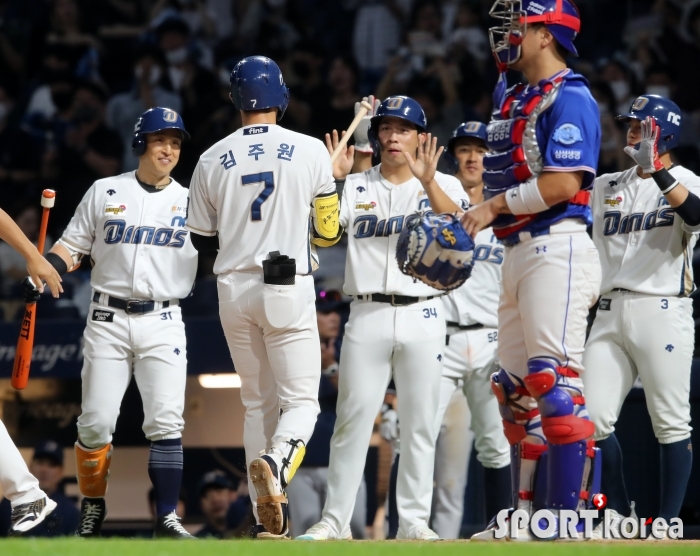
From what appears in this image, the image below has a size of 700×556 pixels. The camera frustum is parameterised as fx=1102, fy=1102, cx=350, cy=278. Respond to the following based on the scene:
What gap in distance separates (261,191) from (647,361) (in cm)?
223

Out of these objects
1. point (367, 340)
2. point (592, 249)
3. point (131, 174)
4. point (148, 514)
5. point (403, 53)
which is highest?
point (403, 53)

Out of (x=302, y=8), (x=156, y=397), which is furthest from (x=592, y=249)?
(x=302, y=8)

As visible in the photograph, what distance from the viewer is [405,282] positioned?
5.95 metres

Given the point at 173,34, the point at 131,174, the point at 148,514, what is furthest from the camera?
the point at 173,34

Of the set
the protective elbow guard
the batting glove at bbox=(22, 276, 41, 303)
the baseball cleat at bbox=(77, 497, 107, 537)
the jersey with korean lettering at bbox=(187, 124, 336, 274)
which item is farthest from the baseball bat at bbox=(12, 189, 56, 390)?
the protective elbow guard

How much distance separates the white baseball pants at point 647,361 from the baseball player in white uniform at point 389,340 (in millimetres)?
851

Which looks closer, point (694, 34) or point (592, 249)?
point (592, 249)

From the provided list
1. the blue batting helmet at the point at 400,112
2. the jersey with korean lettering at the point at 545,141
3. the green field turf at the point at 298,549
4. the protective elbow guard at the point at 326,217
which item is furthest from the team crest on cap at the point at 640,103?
the green field turf at the point at 298,549

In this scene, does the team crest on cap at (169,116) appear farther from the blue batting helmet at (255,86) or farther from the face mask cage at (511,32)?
the face mask cage at (511,32)

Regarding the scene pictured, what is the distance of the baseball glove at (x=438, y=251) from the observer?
4332 mm

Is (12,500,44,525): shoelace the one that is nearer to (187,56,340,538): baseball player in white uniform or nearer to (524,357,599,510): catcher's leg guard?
(187,56,340,538): baseball player in white uniform

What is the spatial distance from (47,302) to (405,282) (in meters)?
4.13

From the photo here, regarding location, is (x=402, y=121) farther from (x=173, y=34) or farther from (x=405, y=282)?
(x=173, y=34)

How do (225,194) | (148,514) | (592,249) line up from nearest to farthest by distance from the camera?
(592,249) < (225,194) < (148,514)
